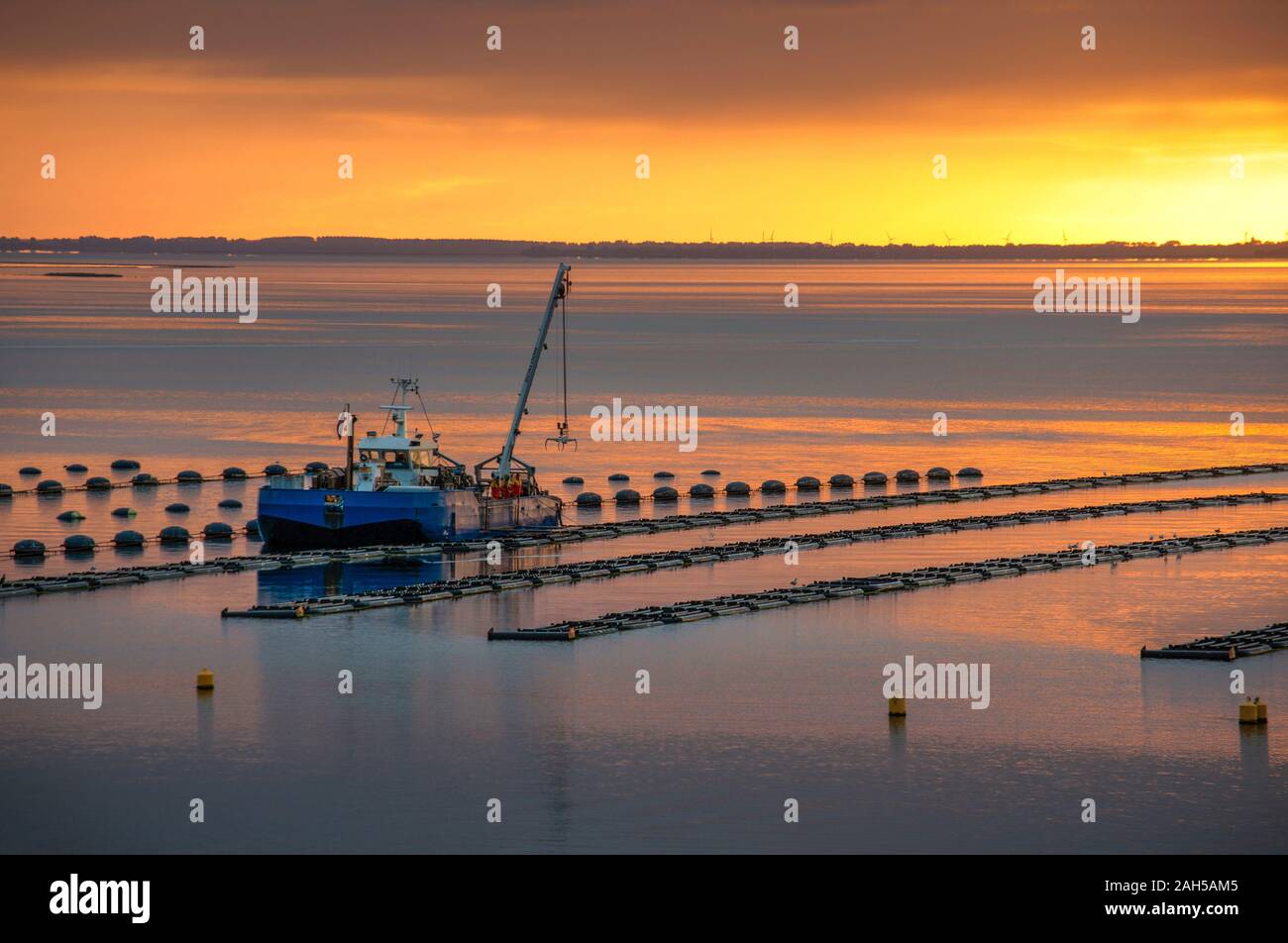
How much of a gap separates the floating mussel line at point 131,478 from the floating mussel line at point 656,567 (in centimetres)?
2200

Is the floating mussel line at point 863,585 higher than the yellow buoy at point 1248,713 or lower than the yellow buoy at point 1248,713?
higher

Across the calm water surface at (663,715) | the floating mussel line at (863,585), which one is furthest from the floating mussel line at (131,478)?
the floating mussel line at (863,585)

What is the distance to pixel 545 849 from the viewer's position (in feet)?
131

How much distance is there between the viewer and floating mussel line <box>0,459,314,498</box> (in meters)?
99.1

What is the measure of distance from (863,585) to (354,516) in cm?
2120

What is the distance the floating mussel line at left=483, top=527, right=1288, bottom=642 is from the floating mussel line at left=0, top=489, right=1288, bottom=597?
754cm

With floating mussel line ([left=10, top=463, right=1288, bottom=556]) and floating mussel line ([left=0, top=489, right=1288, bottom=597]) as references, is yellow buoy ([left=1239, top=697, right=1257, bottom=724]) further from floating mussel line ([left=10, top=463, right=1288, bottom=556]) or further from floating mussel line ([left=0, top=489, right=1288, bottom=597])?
floating mussel line ([left=10, top=463, right=1288, bottom=556])

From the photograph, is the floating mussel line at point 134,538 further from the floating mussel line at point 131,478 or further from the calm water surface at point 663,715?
the floating mussel line at point 131,478

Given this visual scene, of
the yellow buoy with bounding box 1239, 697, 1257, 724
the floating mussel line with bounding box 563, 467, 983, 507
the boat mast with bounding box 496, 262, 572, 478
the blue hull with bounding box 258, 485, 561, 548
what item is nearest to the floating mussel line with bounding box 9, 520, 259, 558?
the blue hull with bounding box 258, 485, 561, 548

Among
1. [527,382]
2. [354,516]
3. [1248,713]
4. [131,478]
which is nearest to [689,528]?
[527,382]

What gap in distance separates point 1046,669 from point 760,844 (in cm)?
2020

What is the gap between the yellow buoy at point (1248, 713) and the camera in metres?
50.4
